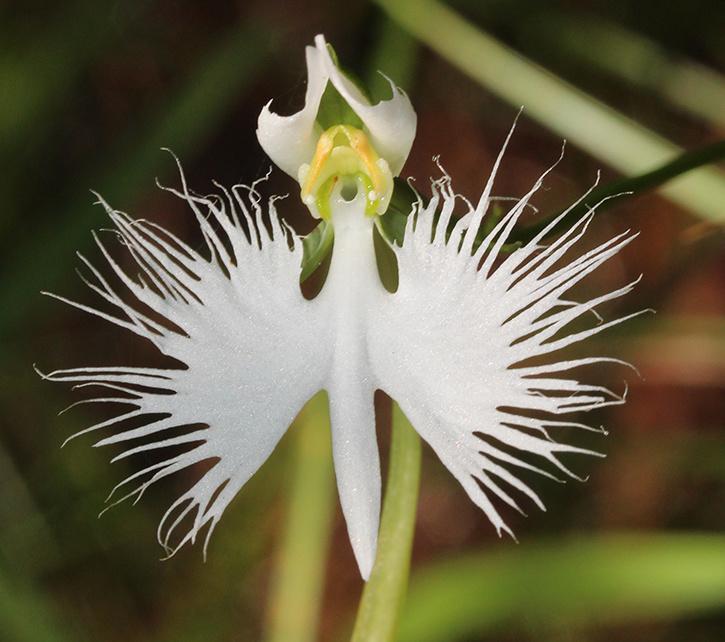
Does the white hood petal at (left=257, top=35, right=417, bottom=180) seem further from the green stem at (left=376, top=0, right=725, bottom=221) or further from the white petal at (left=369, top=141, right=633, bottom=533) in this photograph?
the green stem at (left=376, top=0, right=725, bottom=221)

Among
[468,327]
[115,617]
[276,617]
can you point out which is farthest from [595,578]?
[115,617]

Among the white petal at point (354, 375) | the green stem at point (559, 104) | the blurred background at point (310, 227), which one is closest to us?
the white petal at point (354, 375)

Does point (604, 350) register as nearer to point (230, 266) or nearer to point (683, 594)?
point (683, 594)

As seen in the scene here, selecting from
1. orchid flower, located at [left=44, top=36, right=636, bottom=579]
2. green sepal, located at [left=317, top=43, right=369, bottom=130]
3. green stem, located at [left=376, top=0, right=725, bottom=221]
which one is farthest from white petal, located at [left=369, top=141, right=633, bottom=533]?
green stem, located at [left=376, top=0, right=725, bottom=221]

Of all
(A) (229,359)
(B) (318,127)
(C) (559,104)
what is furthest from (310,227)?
(A) (229,359)

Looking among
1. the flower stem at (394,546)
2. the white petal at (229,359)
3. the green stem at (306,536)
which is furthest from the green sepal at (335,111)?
the green stem at (306,536)

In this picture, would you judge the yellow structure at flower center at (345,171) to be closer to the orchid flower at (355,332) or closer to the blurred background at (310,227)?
the orchid flower at (355,332)

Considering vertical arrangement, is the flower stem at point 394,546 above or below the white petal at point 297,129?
below

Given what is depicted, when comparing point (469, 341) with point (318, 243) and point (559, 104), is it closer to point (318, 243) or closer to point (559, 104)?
point (318, 243)

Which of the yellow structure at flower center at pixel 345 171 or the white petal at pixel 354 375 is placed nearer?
the white petal at pixel 354 375
